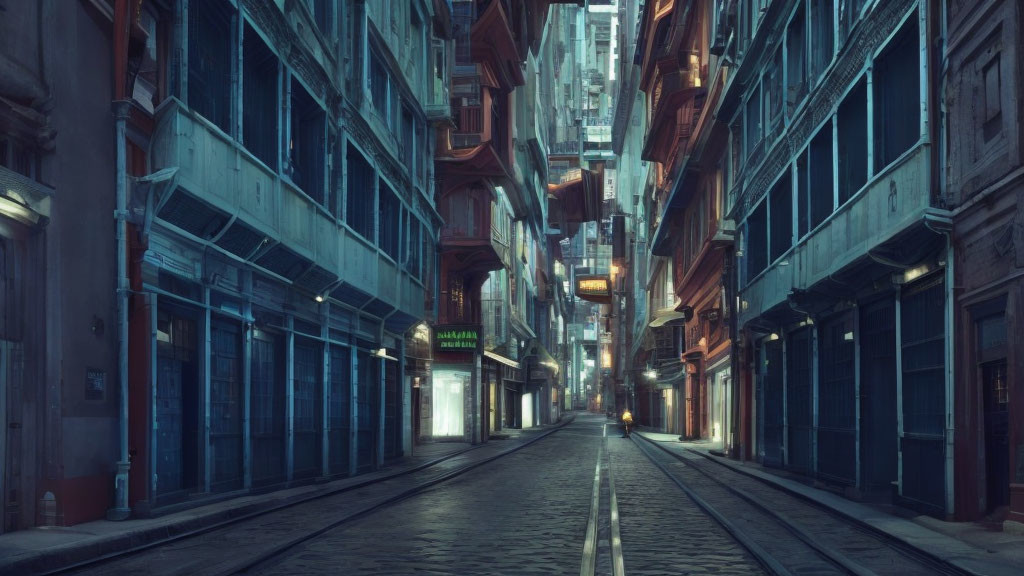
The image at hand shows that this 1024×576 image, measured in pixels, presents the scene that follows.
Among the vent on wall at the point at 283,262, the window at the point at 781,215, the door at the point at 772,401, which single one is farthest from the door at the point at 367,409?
the window at the point at 781,215

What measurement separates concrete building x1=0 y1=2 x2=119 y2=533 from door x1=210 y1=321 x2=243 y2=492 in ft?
11.2

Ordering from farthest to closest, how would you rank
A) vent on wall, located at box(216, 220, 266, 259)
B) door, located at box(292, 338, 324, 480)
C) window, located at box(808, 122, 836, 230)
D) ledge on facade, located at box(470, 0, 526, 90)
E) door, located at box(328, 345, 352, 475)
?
ledge on facade, located at box(470, 0, 526, 90) < door, located at box(328, 345, 352, 475) < window, located at box(808, 122, 836, 230) < door, located at box(292, 338, 324, 480) < vent on wall, located at box(216, 220, 266, 259)

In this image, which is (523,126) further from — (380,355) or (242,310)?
(242,310)

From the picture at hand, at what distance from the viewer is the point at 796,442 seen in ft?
83.6

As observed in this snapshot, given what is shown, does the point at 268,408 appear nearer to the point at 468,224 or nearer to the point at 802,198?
the point at 802,198

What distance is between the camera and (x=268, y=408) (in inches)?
796

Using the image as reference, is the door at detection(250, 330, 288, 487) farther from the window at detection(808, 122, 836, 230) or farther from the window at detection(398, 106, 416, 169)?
the window at detection(398, 106, 416, 169)

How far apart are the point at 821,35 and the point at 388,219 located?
13.4 m

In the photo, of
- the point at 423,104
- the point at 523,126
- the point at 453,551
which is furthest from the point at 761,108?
the point at 523,126

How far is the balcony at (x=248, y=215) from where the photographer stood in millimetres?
14477

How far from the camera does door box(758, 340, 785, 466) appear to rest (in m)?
27.6

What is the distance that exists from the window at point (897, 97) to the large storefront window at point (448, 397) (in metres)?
31.6

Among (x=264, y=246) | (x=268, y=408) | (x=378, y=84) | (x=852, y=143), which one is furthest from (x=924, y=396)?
(x=378, y=84)

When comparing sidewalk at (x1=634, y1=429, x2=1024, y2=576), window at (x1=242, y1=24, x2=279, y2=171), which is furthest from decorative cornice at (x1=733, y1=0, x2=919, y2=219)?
window at (x1=242, y1=24, x2=279, y2=171)
